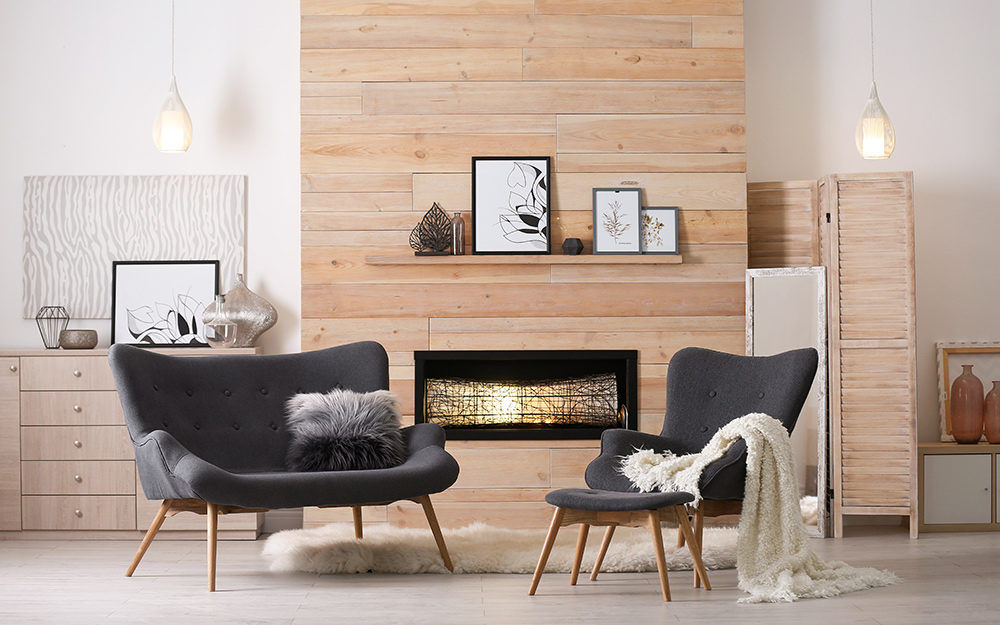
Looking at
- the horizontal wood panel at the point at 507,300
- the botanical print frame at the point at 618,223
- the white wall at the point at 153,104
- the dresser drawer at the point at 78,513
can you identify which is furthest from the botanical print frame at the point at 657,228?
the dresser drawer at the point at 78,513

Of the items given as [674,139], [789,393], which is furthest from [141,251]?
[789,393]

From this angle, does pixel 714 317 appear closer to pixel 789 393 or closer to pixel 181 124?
pixel 789 393

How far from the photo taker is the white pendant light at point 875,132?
14.8ft

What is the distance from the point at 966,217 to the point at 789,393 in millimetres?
2120

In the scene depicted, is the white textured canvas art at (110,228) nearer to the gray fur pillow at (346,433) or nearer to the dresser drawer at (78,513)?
the dresser drawer at (78,513)

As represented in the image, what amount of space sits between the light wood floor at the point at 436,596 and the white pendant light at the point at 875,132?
1968mm

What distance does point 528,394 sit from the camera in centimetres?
457

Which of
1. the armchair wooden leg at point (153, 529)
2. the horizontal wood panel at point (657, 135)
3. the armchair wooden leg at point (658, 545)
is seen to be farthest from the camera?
the horizontal wood panel at point (657, 135)

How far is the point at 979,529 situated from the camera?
4.41m

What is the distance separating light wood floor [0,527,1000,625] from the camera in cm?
293

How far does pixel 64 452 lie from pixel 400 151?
2186 millimetres

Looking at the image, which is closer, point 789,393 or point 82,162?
point 789,393

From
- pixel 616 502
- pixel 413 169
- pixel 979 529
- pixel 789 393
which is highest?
pixel 413 169

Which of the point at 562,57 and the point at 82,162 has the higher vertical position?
the point at 562,57
